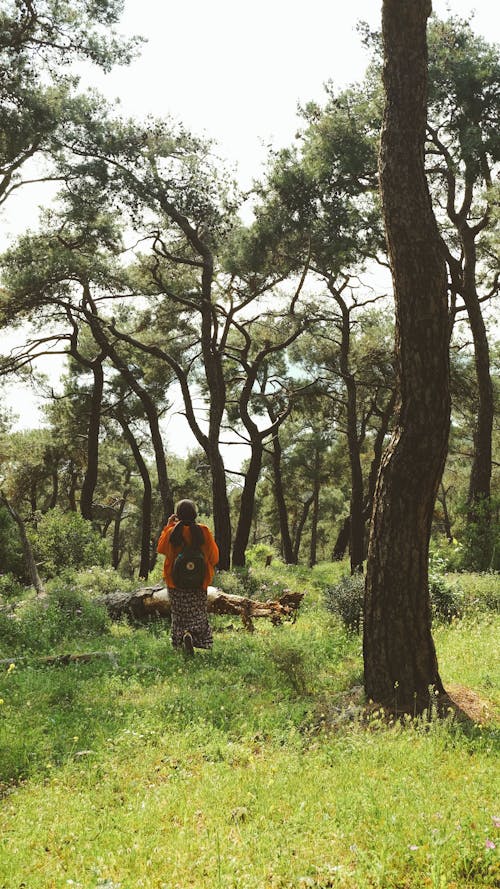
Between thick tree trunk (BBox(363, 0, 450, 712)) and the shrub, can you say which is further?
the shrub

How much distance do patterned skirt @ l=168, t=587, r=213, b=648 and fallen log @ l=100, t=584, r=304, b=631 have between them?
1602mm

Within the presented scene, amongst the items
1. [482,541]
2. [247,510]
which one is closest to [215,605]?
[482,541]

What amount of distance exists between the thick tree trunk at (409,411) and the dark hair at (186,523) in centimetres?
303

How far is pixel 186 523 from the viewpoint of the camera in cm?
842

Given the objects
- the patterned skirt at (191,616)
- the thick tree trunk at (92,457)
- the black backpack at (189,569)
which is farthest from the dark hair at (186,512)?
the thick tree trunk at (92,457)

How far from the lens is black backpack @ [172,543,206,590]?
8.26 metres

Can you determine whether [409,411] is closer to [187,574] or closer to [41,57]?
[187,574]

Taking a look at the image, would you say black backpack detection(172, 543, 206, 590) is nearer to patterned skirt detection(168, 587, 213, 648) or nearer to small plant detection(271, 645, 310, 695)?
patterned skirt detection(168, 587, 213, 648)

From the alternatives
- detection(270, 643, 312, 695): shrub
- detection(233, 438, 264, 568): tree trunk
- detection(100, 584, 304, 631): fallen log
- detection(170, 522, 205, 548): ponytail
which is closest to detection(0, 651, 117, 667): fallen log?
detection(170, 522, 205, 548): ponytail

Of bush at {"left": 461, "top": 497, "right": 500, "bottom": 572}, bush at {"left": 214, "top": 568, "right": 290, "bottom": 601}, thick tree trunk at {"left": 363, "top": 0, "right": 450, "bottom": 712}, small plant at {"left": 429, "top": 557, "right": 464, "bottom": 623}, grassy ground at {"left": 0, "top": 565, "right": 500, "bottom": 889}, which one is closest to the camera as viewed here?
grassy ground at {"left": 0, "top": 565, "right": 500, "bottom": 889}

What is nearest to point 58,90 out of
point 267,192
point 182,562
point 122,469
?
point 267,192

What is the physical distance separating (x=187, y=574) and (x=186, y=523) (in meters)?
0.69

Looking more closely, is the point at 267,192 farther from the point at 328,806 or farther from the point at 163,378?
the point at 328,806

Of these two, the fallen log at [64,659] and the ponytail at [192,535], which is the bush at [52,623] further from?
the ponytail at [192,535]
